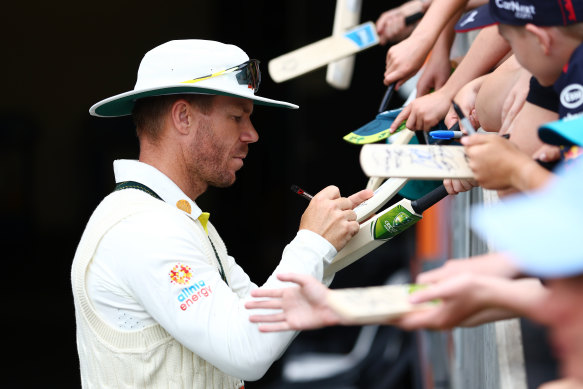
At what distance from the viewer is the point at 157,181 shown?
1953 mm

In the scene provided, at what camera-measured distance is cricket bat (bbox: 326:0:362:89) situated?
224 cm

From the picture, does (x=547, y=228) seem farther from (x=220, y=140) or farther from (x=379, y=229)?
(x=220, y=140)

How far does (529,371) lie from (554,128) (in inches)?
25.4

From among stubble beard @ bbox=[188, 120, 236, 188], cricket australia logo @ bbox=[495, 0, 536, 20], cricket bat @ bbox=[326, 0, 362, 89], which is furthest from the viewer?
cricket bat @ bbox=[326, 0, 362, 89]

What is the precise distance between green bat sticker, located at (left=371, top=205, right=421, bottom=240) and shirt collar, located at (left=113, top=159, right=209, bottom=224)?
0.48m

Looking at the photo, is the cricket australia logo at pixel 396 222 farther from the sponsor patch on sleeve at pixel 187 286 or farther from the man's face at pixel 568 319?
the man's face at pixel 568 319

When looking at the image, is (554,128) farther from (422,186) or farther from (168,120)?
(168,120)

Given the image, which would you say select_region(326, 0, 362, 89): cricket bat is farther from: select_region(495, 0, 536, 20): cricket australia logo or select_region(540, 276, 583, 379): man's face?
select_region(540, 276, 583, 379): man's face

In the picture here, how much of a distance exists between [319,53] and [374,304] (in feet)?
3.77

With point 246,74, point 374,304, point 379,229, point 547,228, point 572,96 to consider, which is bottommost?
point 379,229

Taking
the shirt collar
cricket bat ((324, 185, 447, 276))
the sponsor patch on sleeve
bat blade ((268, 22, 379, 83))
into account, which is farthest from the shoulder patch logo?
bat blade ((268, 22, 379, 83))

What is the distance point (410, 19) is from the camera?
2.32m

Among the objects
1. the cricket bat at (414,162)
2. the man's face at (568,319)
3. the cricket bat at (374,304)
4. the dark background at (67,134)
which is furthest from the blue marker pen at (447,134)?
the dark background at (67,134)

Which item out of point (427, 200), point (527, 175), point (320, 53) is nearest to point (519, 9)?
point (527, 175)
